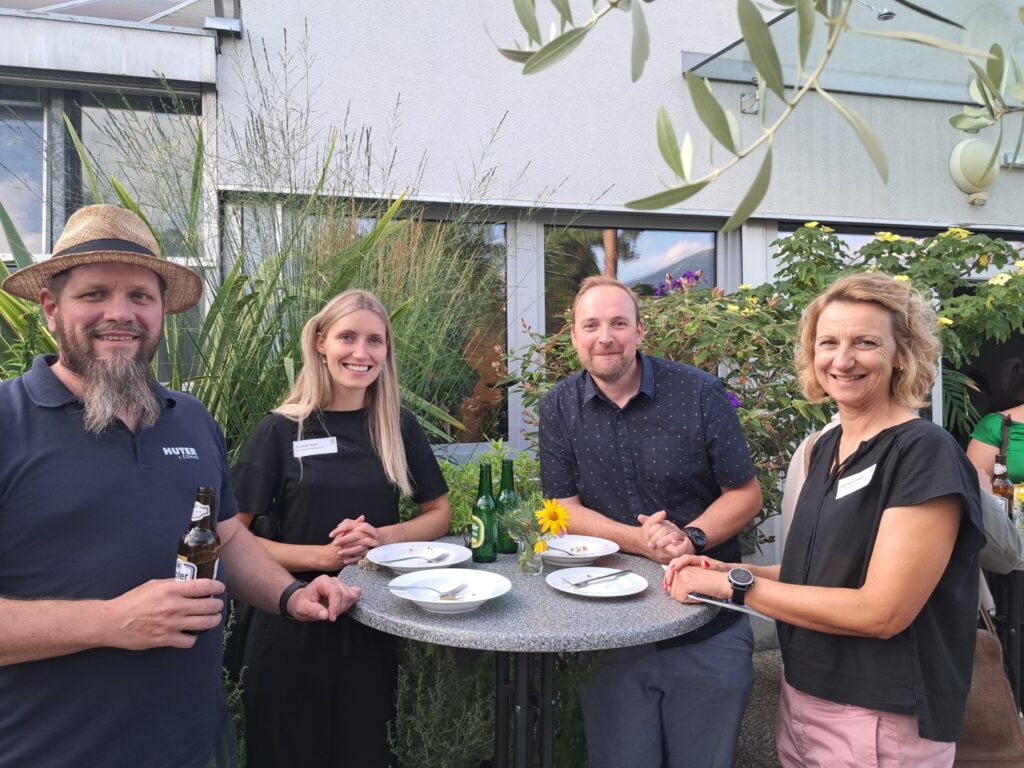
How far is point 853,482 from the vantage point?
158 centimetres

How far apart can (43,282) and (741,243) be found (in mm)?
4629

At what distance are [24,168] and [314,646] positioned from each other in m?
3.78

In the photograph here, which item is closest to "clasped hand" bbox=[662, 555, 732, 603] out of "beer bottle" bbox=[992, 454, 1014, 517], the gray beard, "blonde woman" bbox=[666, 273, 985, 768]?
"blonde woman" bbox=[666, 273, 985, 768]

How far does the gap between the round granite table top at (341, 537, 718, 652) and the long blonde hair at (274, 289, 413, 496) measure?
0.43 metres

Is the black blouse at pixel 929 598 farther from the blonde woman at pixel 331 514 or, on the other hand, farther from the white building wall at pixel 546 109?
the white building wall at pixel 546 109

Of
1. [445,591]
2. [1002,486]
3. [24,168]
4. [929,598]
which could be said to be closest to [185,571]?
[445,591]

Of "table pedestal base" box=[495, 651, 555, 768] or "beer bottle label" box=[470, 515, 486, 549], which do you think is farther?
"beer bottle label" box=[470, 515, 486, 549]

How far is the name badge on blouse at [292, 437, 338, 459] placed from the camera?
2070 millimetres

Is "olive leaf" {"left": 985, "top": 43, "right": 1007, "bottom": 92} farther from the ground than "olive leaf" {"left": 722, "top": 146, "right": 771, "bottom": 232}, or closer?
farther from the ground

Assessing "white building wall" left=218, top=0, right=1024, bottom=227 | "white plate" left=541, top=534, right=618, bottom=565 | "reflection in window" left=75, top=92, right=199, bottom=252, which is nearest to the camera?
"white plate" left=541, top=534, right=618, bottom=565

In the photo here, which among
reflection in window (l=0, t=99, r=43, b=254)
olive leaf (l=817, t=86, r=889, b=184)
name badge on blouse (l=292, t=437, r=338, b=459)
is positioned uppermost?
reflection in window (l=0, t=99, r=43, b=254)

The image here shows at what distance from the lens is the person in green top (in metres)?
3.88

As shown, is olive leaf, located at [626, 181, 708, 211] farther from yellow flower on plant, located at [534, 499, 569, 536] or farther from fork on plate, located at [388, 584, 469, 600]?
yellow flower on plant, located at [534, 499, 569, 536]

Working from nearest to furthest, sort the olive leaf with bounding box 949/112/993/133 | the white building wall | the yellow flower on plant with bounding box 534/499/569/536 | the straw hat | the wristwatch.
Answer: the olive leaf with bounding box 949/112/993/133 → the straw hat → the wristwatch → the yellow flower on plant with bounding box 534/499/569/536 → the white building wall
